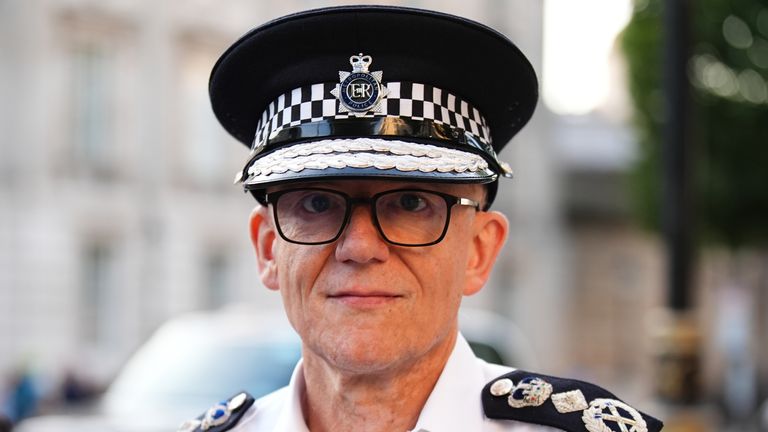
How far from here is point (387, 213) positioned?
2107mm

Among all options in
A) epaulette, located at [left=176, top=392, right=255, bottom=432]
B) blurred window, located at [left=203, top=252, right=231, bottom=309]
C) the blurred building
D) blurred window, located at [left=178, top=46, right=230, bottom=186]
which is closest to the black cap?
epaulette, located at [left=176, top=392, right=255, bottom=432]

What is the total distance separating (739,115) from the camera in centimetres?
1733

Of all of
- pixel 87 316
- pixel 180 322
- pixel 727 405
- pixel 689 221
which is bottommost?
pixel 727 405

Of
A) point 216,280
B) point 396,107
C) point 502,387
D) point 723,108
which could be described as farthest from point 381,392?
point 216,280

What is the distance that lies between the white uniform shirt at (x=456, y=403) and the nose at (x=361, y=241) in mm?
290

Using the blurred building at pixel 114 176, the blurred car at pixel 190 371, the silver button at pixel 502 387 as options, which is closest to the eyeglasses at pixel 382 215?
the silver button at pixel 502 387

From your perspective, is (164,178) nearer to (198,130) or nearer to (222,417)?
(198,130)

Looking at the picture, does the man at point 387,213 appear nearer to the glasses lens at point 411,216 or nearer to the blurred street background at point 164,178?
the glasses lens at point 411,216

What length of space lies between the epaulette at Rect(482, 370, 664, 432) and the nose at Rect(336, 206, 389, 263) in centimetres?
37

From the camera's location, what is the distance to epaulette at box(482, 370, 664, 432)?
7.04ft

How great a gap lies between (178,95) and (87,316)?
15.4ft

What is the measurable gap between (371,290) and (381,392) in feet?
0.72

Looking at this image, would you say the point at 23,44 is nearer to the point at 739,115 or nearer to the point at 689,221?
the point at 739,115

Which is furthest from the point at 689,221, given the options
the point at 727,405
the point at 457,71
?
the point at 727,405
